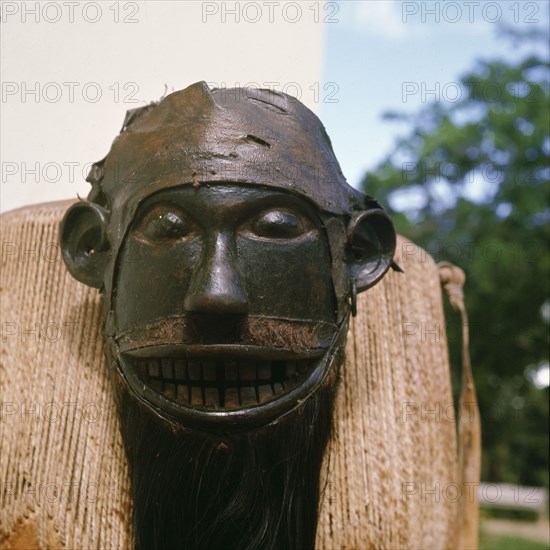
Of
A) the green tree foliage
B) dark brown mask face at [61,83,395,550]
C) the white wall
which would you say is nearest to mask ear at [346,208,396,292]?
dark brown mask face at [61,83,395,550]

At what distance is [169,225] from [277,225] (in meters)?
0.15

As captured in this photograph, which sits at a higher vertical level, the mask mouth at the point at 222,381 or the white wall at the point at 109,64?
the white wall at the point at 109,64

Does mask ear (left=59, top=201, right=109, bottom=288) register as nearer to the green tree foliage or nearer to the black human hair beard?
the black human hair beard

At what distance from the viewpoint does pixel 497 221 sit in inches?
266

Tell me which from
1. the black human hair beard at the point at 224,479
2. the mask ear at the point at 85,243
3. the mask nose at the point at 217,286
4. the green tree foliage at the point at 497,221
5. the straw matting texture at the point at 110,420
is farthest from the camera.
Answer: the green tree foliage at the point at 497,221

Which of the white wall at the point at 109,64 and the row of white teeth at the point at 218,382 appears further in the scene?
the white wall at the point at 109,64

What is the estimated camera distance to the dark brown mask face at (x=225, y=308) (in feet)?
3.34

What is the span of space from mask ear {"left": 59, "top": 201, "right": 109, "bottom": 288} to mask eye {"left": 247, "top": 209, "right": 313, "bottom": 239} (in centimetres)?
26

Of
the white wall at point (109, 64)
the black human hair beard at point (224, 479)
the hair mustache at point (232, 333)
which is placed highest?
the white wall at point (109, 64)

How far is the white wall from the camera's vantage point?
1.60 meters

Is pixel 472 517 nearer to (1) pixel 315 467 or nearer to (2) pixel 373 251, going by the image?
(1) pixel 315 467

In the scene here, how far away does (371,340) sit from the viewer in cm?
149

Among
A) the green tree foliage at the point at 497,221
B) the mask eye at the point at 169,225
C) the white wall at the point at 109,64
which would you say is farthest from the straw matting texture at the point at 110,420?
the green tree foliage at the point at 497,221

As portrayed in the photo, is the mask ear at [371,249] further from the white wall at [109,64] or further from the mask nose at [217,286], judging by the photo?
the white wall at [109,64]
